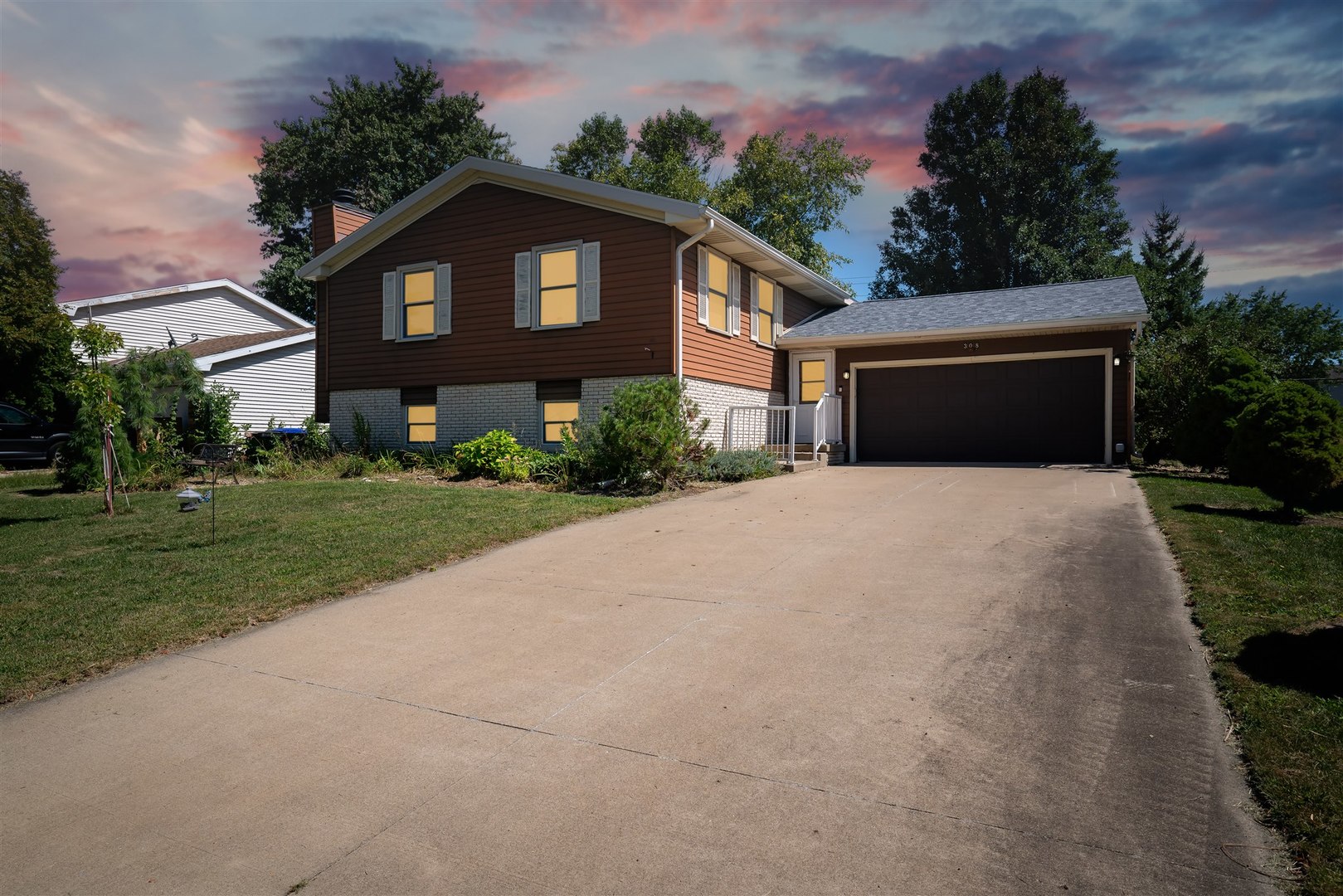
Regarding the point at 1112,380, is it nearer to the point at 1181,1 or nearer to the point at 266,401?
the point at 1181,1

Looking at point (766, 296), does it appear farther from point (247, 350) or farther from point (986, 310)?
point (247, 350)

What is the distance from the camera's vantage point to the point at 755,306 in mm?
17094

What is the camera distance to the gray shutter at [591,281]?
566 inches

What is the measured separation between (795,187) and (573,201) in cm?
2150

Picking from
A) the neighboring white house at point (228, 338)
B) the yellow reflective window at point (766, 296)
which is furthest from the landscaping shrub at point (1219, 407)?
the neighboring white house at point (228, 338)

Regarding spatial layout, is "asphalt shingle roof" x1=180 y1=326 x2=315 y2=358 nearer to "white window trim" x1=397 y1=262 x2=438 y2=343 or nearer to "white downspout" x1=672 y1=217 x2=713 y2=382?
"white window trim" x1=397 y1=262 x2=438 y2=343

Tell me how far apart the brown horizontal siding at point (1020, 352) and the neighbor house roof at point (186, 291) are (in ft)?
69.4

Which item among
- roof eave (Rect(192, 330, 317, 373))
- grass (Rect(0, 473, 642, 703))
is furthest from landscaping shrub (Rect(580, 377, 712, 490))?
roof eave (Rect(192, 330, 317, 373))

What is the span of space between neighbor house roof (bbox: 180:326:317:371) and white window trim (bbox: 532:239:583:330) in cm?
951

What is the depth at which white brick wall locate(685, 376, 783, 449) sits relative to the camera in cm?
1439

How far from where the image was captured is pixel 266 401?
22.1 metres

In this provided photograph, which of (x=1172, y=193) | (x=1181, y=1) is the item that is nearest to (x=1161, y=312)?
(x=1172, y=193)

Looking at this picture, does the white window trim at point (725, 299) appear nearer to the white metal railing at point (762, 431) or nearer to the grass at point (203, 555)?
the white metal railing at point (762, 431)

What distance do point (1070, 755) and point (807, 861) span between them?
138 centimetres
